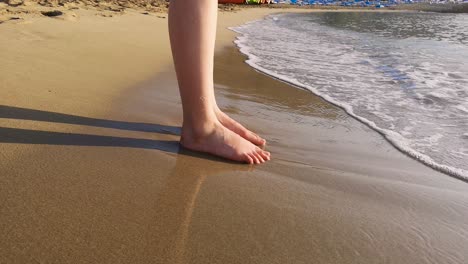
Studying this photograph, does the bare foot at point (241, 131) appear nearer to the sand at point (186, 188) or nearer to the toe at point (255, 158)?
the sand at point (186, 188)

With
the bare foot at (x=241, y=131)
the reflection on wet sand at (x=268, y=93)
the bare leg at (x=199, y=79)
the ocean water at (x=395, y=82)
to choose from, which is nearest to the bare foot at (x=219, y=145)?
the bare leg at (x=199, y=79)

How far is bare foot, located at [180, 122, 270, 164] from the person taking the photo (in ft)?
5.42

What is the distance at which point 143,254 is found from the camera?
949 millimetres

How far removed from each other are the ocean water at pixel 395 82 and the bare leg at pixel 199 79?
806mm

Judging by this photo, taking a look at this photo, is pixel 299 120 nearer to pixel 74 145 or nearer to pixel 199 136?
pixel 199 136

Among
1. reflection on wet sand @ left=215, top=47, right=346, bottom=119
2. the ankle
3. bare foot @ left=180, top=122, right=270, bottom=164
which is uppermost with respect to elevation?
the ankle

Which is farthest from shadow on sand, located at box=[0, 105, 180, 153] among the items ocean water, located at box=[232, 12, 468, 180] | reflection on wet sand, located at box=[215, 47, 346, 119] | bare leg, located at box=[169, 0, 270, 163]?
ocean water, located at box=[232, 12, 468, 180]

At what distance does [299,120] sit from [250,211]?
4.04 ft

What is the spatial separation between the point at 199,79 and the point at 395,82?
2.19 metres

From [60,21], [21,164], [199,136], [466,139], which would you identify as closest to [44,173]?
[21,164]

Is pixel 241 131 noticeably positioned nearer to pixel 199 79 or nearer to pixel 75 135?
pixel 199 79

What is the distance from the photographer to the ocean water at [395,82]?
6.94 feet

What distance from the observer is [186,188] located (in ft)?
4.34

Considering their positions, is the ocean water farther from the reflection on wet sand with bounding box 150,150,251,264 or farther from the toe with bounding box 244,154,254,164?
the reflection on wet sand with bounding box 150,150,251,264
